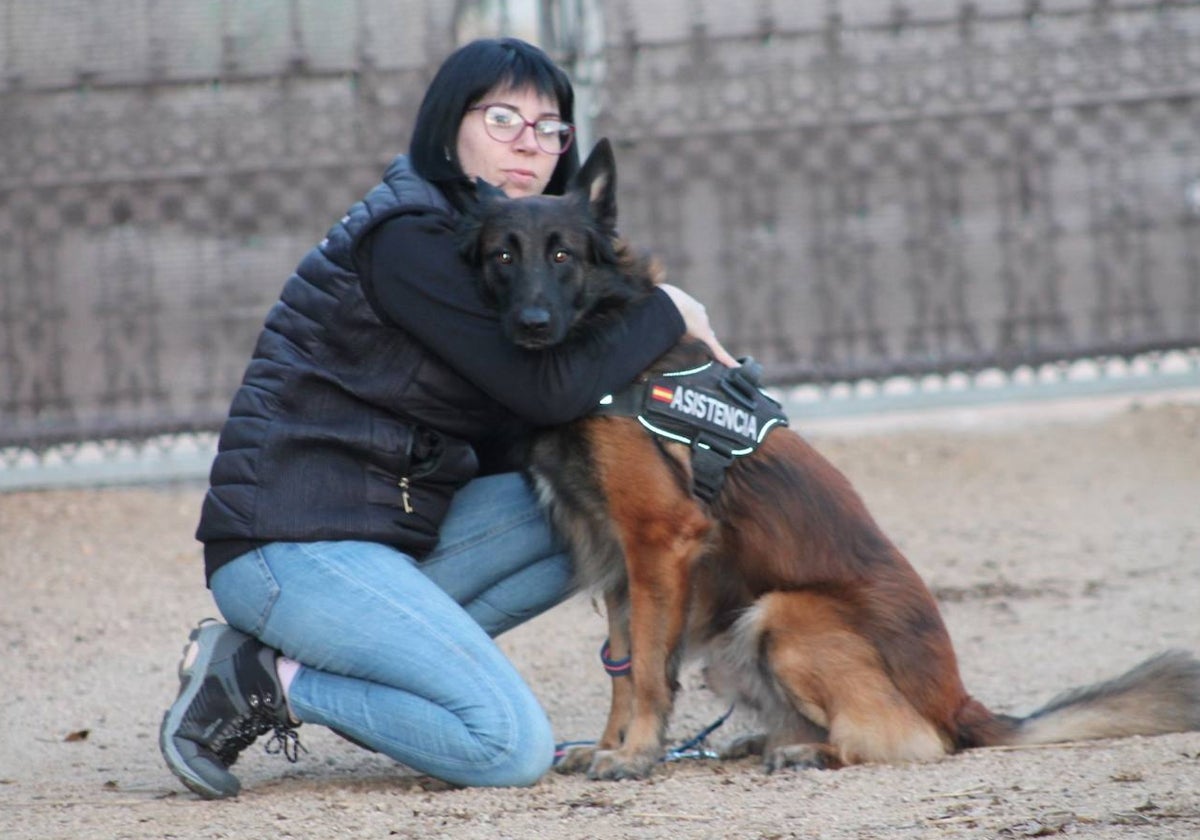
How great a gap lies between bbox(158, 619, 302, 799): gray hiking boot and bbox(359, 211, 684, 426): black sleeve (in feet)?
2.80

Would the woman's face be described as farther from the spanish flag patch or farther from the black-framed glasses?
the spanish flag patch

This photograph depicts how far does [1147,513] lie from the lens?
21.5 ft

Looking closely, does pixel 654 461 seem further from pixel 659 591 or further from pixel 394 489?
pixel 394 489

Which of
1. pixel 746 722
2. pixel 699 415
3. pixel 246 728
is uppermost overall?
pixel 699 415

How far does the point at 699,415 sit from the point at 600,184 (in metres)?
0.62

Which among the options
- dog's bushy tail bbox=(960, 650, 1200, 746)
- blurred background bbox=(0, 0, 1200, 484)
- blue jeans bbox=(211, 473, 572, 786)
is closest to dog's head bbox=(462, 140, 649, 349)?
blue jeans bbox=(211, 473, 572, 786)

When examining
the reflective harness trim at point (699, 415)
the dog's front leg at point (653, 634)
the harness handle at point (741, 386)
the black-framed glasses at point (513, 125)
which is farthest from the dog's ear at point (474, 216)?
the dog's front leg at point (653, 634)

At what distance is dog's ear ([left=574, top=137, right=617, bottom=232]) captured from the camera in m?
3.76

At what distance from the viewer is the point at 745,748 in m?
4.09

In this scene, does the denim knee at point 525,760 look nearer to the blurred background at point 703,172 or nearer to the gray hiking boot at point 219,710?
the gray hiking boot at point 219,710

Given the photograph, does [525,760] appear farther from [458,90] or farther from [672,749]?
[458,90]

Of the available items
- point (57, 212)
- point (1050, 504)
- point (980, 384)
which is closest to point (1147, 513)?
point (1050, 504)

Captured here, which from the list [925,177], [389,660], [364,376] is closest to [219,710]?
[389,660]

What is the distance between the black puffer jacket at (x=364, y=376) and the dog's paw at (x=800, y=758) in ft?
3.20
